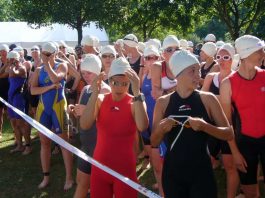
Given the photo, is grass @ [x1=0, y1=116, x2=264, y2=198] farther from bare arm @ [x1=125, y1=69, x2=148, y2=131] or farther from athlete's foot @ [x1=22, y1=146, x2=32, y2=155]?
bare arm @ [x1=125, y1=69, x2=148, y2=131]

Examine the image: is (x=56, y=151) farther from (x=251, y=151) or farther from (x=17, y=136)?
(x=251, y=151)

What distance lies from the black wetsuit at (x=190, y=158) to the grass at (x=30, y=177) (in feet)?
7.88

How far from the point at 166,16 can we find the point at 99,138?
2605 centimetres

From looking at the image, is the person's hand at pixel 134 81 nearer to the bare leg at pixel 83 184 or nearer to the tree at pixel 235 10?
the bare leg at pixel 83 184

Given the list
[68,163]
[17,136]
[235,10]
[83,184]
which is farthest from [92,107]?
[235,10]

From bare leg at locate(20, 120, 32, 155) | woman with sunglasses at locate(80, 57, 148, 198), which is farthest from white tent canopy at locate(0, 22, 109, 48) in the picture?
woman with sunglasses at locate(80, 57, 148, 198)

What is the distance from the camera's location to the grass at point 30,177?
5.74 meters

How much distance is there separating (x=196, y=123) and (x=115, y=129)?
2.93 ft

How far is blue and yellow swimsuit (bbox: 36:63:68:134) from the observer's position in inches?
224

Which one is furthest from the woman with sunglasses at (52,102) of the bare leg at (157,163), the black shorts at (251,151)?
the black shorts at (251,151)

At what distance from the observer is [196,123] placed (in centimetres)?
283

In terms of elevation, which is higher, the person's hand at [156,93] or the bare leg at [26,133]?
the person's hand at [156,93]

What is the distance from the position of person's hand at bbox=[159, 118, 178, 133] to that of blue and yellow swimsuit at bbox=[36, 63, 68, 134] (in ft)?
9.90

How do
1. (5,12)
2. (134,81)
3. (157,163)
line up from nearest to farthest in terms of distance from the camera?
(134,81)
(157,163)
(5,12)
